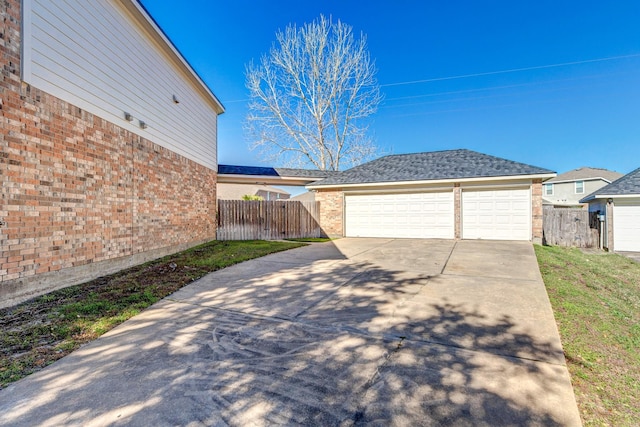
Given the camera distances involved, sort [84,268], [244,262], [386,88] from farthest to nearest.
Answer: [386,88]
[244,262]
[84,268]

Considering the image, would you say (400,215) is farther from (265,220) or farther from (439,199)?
(265,220)

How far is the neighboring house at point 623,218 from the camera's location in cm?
1145

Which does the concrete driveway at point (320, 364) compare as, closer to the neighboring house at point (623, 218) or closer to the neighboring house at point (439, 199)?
the neighboring house at point (439, 199)

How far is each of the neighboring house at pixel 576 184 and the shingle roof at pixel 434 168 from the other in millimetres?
16632

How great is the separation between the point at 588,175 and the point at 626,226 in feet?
62.0

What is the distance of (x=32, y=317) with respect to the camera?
3.58 meters

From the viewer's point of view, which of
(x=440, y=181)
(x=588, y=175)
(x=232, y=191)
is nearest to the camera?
(x=440, y=181)

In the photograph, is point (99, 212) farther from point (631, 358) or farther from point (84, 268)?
point (631, 358)

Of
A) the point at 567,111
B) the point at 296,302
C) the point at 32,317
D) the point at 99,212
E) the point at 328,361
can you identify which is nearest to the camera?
the point at 328,361

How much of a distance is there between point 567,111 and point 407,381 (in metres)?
20.9

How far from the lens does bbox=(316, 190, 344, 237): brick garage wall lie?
13.2m

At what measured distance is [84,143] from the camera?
5.35 metres

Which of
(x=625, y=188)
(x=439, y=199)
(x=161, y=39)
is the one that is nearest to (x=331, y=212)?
(x=439, y=199)

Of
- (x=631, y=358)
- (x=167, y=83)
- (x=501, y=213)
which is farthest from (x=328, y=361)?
(x=501, y=213)
